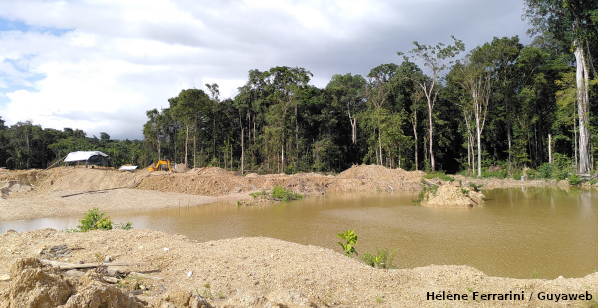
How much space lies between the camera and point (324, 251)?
22.5ft

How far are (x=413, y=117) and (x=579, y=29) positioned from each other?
15436 mm

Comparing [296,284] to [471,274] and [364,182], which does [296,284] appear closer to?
[471,274]

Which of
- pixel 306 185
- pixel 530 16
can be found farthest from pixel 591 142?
pixel 306 185

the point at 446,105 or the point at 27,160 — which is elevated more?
the point at 446,105

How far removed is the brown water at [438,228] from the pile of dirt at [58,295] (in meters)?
4.95

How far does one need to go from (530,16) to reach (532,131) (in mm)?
12435

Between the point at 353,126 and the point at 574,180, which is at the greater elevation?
the point at 353,126

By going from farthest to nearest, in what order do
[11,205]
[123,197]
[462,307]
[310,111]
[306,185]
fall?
1. [310,111]
2. [306,185]
3. [123,197]
4. [11,205]
5. [462,307]

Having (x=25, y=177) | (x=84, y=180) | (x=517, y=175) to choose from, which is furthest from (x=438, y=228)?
(x=25, y=177)

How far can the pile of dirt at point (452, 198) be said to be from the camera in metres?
14.8

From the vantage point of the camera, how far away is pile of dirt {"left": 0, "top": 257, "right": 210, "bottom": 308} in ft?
9.60

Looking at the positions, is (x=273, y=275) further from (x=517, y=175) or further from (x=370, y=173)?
(x=517, y=175)

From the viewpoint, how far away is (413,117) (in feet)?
116

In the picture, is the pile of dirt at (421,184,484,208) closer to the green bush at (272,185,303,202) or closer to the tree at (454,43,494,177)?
the green bush at (272,185,303,202)
